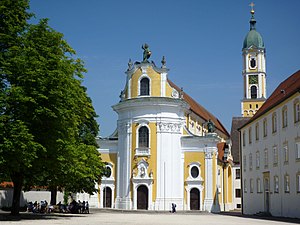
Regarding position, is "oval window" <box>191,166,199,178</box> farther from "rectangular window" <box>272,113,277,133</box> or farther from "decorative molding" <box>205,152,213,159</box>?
"rectangular window" <box>272,113,277,133</box>

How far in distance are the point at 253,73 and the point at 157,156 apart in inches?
1892

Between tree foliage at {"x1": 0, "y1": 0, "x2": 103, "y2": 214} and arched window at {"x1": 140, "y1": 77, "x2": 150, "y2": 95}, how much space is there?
22.6 meters

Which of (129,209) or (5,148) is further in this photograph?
(129,209)

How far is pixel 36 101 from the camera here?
29469 millimetres

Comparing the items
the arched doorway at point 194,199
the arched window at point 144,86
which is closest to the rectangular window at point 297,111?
the arched doorway at point 194,199

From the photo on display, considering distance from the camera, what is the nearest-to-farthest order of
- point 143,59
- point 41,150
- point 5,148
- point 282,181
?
point 5,148 → point 41,150 → point 282,181 → point 143,59

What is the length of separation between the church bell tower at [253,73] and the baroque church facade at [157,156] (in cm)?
3986

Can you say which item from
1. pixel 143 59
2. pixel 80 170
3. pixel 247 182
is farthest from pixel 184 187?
pixel 80 170

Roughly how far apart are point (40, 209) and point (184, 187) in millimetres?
19410

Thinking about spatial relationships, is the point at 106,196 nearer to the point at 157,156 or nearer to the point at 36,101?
the point at 157,156

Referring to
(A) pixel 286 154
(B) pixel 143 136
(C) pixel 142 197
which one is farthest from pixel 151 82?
(A) pixel 286 154

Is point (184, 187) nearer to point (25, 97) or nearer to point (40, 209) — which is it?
point (40, 209)

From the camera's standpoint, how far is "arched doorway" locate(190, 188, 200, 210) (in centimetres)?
5566

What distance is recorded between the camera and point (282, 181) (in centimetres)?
3750
